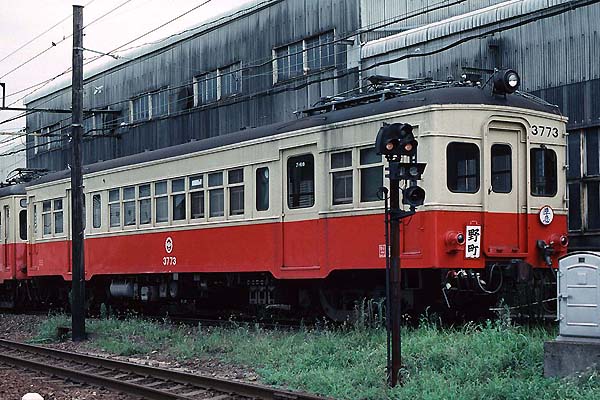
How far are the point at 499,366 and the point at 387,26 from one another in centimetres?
1386

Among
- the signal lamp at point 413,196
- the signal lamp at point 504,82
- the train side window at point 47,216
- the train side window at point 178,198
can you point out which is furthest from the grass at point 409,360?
A: the train side window at point 47,216

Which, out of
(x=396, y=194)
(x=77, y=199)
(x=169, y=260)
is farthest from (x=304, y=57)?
(x=396, y=194)

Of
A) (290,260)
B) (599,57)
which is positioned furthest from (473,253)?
(599,57)

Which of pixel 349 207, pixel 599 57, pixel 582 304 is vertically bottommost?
pixel 582 304

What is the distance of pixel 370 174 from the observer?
1471 centimetres

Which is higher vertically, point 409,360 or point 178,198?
point 178,198

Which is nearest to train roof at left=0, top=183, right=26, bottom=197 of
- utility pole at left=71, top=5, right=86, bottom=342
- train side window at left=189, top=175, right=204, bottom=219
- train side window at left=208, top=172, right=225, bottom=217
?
utility pole at left=71, top=5, right=86, bottom=342

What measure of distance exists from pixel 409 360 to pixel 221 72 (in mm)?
18529

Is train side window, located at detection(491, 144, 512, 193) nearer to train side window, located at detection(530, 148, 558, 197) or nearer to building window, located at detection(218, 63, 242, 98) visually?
train side window, located at detection(530, 148, 558, 197)

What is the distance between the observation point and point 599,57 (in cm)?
1727

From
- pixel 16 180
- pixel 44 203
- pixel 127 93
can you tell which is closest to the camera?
pixel 44 203

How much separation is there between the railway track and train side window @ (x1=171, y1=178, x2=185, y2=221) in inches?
158

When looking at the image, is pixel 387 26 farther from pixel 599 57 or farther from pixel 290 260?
pixel 290 260

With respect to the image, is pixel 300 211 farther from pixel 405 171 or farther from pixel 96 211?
pixel 96 211
